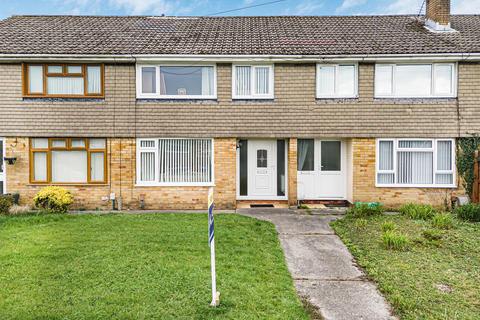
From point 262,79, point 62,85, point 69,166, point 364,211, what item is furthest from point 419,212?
point 62,85

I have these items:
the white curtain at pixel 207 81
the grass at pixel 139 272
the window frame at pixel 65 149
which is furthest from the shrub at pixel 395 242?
the window frame at pixel 65 149

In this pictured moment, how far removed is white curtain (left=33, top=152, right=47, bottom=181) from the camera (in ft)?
36.1

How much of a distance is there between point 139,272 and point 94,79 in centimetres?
777

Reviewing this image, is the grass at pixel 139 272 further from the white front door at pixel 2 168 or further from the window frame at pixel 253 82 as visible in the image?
the window frame at pixel 253 82

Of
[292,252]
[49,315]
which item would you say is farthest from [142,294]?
[292,252]

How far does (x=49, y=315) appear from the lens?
4105 mm

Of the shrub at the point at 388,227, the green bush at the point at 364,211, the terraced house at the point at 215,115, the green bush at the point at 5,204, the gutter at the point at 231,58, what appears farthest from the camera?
the terraced house at the point at 215,115

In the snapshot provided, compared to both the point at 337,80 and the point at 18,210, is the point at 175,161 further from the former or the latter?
the point at 337,80

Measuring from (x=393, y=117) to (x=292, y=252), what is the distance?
644cm

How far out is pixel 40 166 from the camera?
36.1 ft

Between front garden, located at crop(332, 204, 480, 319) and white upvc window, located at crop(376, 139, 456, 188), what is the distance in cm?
124

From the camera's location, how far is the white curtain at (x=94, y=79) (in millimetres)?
10953

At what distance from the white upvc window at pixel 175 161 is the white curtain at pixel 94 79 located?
7.06 ft

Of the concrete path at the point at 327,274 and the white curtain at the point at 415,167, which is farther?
the white curtain at the point at 415,167
